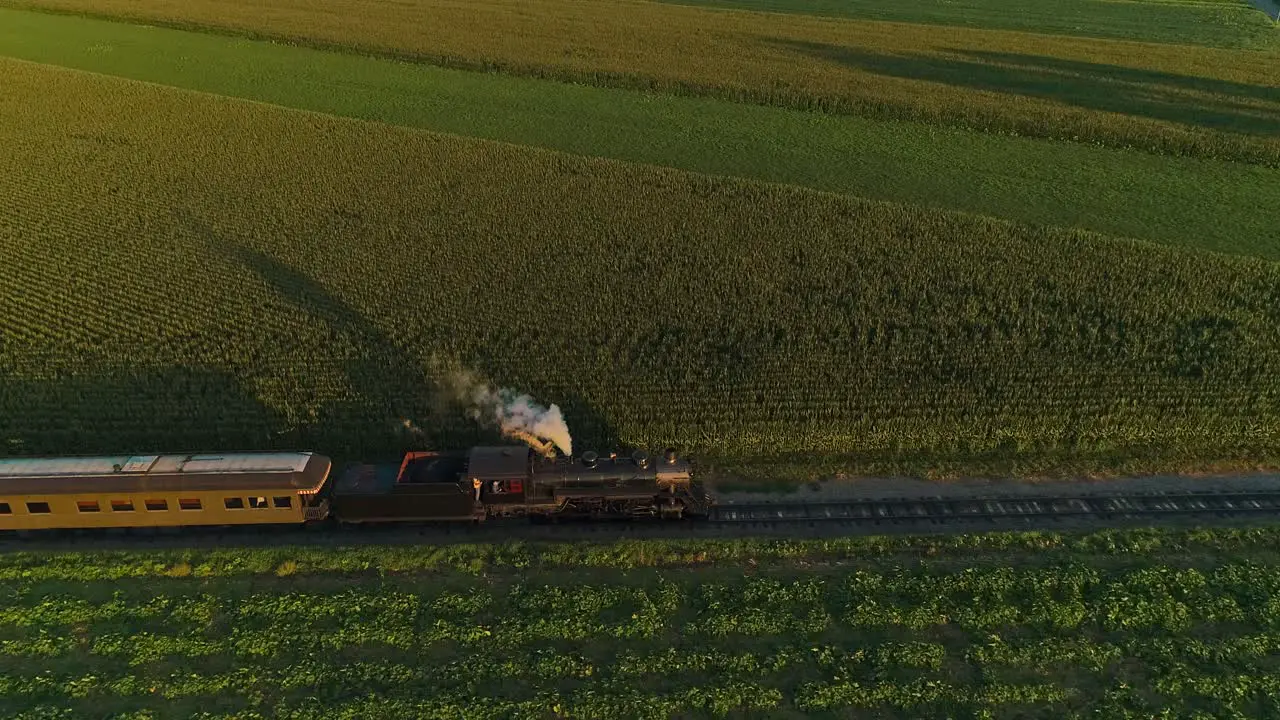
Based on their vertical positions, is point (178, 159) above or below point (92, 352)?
above

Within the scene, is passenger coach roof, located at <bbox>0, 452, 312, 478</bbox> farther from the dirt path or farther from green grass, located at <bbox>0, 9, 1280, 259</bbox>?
green grass, located at <bbox>0, 9, 1280, 259</bbox>

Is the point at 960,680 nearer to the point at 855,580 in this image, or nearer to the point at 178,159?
the point at 855,580

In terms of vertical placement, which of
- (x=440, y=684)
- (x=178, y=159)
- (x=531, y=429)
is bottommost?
(x=440, y=684)

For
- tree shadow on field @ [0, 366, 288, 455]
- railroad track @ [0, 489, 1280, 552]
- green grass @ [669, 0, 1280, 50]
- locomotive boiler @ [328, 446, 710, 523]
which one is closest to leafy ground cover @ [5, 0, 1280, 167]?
green grass @ [669, 0, 1280, 50]

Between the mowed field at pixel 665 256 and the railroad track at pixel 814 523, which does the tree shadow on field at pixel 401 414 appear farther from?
the railroad track at pixel 814 523

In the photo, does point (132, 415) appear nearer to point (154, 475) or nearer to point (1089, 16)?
point (154, 475)

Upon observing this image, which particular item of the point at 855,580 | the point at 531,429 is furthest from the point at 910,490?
the point at 531,429
